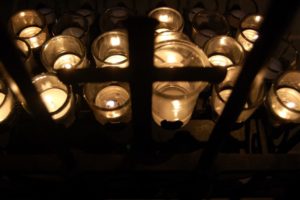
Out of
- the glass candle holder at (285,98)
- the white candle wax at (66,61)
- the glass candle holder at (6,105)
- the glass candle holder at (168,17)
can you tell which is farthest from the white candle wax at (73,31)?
the glass candle holder at (285,98)

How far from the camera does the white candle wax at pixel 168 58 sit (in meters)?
0.84

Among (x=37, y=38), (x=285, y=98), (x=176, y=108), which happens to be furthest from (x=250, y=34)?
(x=37, y=38)

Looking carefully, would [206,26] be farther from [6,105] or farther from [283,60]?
[6,105]

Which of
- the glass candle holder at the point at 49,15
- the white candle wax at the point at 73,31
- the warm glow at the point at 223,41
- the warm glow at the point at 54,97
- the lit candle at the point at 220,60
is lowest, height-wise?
the warm glow at the point at 54,97

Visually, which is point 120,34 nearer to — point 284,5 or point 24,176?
point 24,176

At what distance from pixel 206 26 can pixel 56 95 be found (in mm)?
583

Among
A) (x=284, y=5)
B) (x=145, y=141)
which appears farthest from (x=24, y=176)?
(x=284, y=5)

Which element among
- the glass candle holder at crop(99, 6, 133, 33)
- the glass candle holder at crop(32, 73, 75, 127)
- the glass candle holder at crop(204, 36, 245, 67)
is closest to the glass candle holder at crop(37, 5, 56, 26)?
the glass candle holder at crop(99, 6, 133, 33)

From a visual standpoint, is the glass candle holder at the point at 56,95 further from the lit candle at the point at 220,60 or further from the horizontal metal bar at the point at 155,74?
the lit candle at the point at 220,60

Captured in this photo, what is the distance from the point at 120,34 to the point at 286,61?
0.64 m

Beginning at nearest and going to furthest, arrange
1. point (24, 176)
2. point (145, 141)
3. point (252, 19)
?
point (145, 141) < point (24, 176) < point (252, 19)

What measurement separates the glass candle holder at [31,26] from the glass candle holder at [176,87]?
48 centimetres

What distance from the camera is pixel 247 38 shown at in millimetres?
1093

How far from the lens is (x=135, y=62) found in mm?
515
